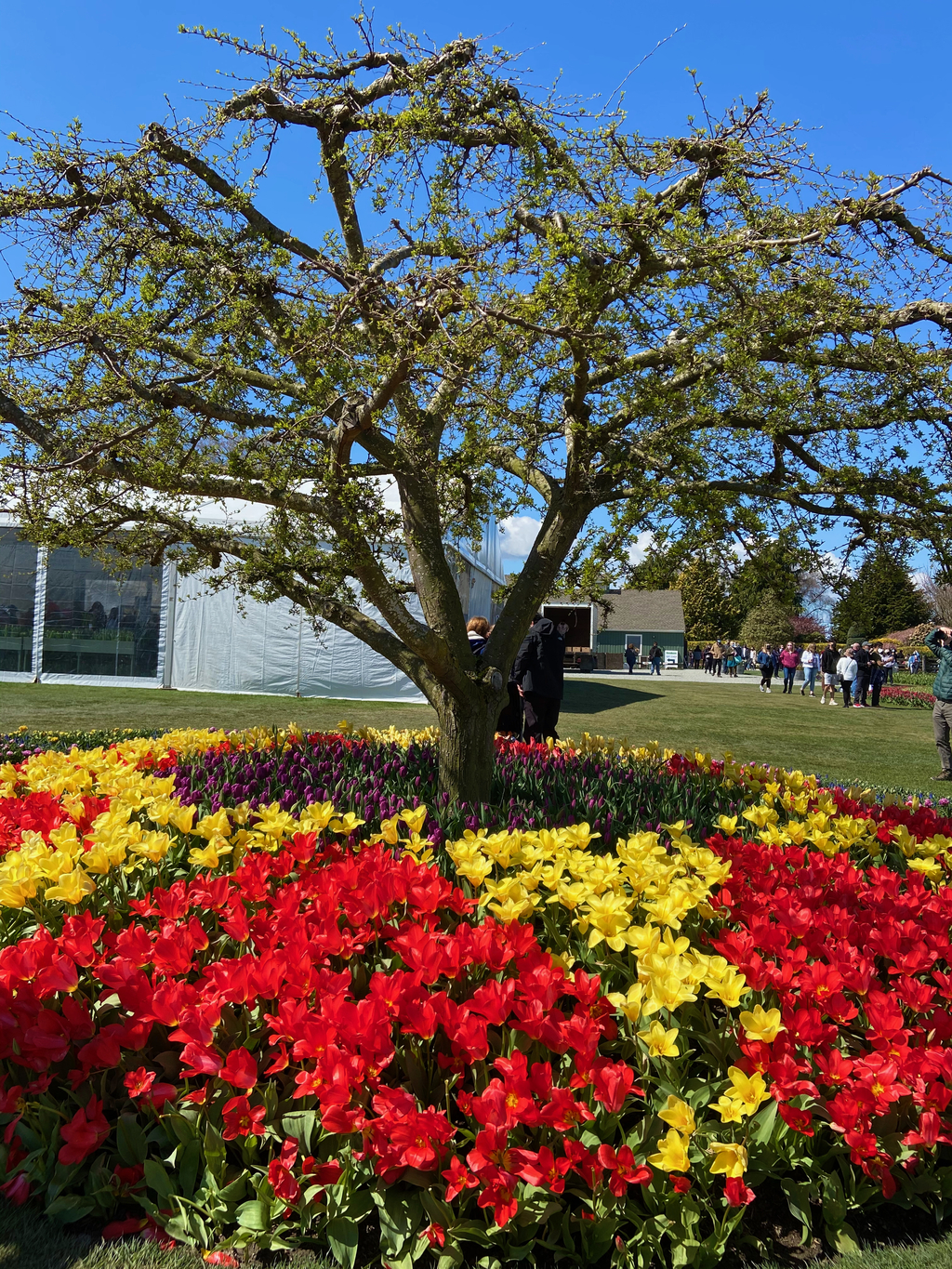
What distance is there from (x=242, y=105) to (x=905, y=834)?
15.9ft

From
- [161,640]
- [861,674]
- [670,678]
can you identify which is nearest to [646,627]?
[670,678]

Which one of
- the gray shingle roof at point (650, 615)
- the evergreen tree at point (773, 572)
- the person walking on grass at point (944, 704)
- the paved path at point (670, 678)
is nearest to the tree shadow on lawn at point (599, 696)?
the paved path at point (670, 678)

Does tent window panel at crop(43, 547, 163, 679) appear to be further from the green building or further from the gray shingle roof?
the gray shingle roof

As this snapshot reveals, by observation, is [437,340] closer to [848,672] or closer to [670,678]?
[848,672]

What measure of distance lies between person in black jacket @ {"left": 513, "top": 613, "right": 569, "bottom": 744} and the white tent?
8.41 meters

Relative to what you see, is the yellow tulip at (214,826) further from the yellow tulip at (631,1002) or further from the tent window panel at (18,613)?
the tent window panel at (18,613)

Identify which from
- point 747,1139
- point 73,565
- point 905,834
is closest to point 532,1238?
point 747,1139

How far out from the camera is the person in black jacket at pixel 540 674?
7750 millimetres

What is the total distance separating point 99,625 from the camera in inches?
675

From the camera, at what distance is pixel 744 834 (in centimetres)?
423

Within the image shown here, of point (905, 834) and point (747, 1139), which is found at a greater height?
point (905, 834)

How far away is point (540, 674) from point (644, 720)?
9.14m

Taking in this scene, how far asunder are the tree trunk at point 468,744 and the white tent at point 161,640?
1153 cm

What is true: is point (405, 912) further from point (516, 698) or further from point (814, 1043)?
point (516, 698)
